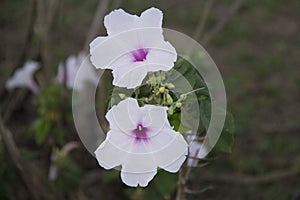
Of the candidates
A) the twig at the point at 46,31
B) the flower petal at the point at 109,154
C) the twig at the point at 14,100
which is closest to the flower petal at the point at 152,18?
the flower petal at the point at 109,154

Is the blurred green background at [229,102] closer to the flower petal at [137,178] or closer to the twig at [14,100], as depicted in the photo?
the twig at [14,100]

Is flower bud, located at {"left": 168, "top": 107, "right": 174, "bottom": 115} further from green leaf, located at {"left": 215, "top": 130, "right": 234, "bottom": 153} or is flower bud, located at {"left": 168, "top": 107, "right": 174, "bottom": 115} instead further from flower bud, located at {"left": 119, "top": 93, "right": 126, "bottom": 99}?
green leaf, located at {"left": 215, "top": 130, "right": 234, "bottom": 153}

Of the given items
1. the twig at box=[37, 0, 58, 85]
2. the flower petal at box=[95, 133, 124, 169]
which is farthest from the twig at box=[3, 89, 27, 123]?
the flower petal at box=[95, 133, 124, 169]

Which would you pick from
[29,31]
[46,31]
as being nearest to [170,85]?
[46,31]

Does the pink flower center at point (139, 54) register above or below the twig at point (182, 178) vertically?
above

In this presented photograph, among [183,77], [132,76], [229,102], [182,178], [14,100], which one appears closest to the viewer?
[132,76]

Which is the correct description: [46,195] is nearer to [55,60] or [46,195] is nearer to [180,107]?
[180,107]

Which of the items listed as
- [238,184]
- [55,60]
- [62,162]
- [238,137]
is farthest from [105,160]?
[55,60]

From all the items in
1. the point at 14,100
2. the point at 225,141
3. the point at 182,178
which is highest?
the point at 225,141

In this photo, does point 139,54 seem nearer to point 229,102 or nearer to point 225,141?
point 225,141
